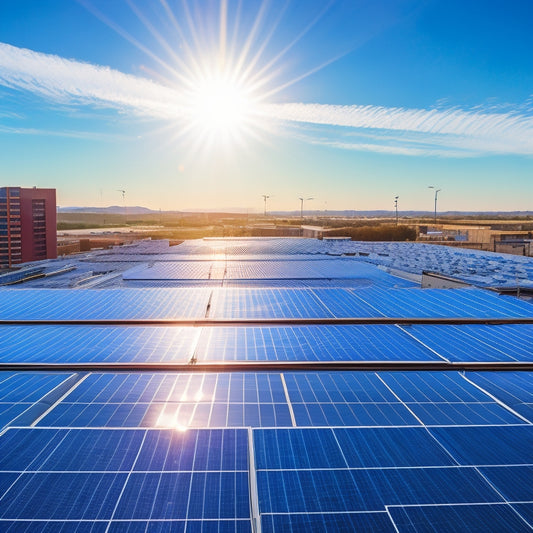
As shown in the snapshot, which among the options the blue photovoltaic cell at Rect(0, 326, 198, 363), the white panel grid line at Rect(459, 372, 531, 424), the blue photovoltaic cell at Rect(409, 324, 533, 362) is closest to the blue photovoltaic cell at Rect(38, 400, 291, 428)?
the blue photovoltaic cell at Rect(0, 326, 198, 363)

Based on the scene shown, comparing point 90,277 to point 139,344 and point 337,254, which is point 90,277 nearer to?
point 139,344

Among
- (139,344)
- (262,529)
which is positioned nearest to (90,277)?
(139,344)

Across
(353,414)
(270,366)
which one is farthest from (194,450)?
(270,366)

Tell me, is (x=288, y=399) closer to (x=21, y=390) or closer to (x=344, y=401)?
(x=344, y=401)

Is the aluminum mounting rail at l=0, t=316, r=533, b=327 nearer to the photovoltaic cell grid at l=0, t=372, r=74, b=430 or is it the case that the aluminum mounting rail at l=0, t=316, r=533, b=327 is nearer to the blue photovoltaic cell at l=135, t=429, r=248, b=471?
the photovoltaic cell grid at l=0, t=372, r=74, b=430

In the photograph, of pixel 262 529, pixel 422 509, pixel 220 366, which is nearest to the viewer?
pixel 262 529

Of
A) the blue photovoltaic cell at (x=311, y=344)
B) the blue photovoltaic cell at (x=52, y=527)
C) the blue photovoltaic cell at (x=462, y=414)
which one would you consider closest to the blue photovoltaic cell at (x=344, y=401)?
the blue photovoltaic cell at (x=462, y=414)
